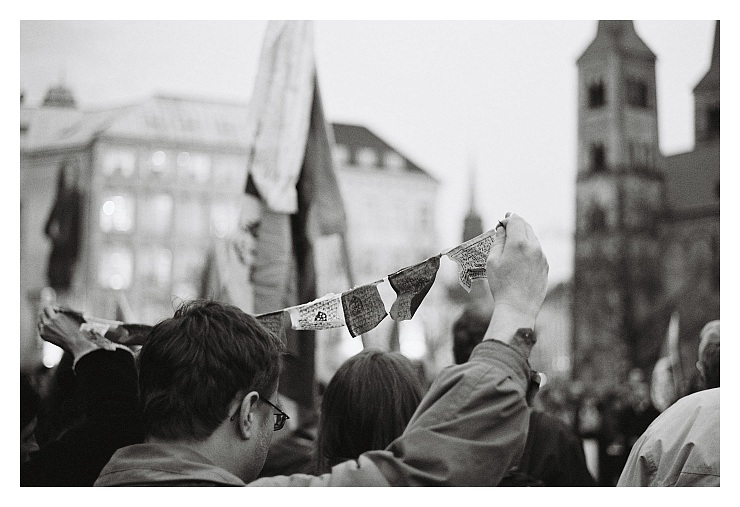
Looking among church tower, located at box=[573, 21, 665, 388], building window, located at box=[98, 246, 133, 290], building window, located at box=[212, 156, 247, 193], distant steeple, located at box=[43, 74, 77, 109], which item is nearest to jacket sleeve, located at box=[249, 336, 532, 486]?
distant steeple, located at box=[43, 74, 77, 109]

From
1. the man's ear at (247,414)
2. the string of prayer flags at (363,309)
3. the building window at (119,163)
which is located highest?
the building window at (119,163)

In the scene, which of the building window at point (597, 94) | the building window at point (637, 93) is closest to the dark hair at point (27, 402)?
the building window at point (637, 93)

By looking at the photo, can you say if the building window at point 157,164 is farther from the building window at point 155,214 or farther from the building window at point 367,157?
the building window at point 367,157

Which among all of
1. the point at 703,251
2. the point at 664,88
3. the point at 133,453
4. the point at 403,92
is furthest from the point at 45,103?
the point at 703,251

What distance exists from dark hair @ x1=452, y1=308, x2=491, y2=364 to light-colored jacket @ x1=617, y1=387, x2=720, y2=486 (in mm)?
985

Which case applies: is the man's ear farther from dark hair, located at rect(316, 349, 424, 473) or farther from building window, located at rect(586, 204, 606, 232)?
building window, located at rect(586, 204, 606, 232)

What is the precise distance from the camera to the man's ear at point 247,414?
5.49 ft

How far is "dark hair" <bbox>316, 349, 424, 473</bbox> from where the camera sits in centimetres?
224

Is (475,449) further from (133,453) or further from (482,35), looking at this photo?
(482,35)

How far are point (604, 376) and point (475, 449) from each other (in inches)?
1596

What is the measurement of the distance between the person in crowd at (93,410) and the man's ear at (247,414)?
3.31ft

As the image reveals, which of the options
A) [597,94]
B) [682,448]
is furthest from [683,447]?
[597,94]

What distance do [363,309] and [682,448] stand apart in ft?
2.43
